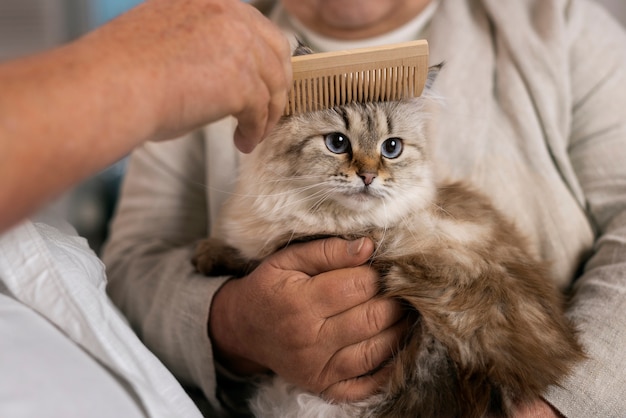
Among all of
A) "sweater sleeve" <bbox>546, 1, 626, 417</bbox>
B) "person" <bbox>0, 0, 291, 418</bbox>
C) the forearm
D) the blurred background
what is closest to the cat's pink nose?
"person" <bbox>0, 0, 291, 418</bbox>

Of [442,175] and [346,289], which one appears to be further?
[442,175]

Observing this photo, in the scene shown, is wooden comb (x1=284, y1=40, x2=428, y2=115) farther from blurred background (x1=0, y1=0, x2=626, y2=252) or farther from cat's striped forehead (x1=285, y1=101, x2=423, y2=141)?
blurred background (x1=0, y1=0, x2=626, y2=252)

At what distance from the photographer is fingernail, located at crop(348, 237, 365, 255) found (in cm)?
121

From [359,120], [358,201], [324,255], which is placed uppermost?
[359,120]

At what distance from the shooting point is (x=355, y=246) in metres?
1.21

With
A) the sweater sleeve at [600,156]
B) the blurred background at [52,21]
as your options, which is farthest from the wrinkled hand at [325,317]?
the blurred background at [52,21]

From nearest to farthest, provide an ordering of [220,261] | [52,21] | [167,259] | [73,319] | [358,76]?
[73,319]
[358,76]
[220,261]
[167,259]
[52,21]

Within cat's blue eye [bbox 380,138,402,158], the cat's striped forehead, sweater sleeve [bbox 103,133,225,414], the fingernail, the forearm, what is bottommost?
sweater sleeve [bbox 103,133,225,414]

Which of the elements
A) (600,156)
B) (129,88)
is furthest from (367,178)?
(600,156)

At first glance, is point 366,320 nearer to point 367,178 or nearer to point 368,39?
point 367,178

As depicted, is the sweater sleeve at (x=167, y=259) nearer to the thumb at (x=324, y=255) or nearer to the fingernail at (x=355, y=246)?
the thumb at (x=324, y=255)

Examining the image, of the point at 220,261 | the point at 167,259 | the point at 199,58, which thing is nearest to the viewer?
the point at 199,58

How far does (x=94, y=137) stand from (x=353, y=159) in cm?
58

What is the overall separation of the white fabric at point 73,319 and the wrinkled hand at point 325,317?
0.78ft
